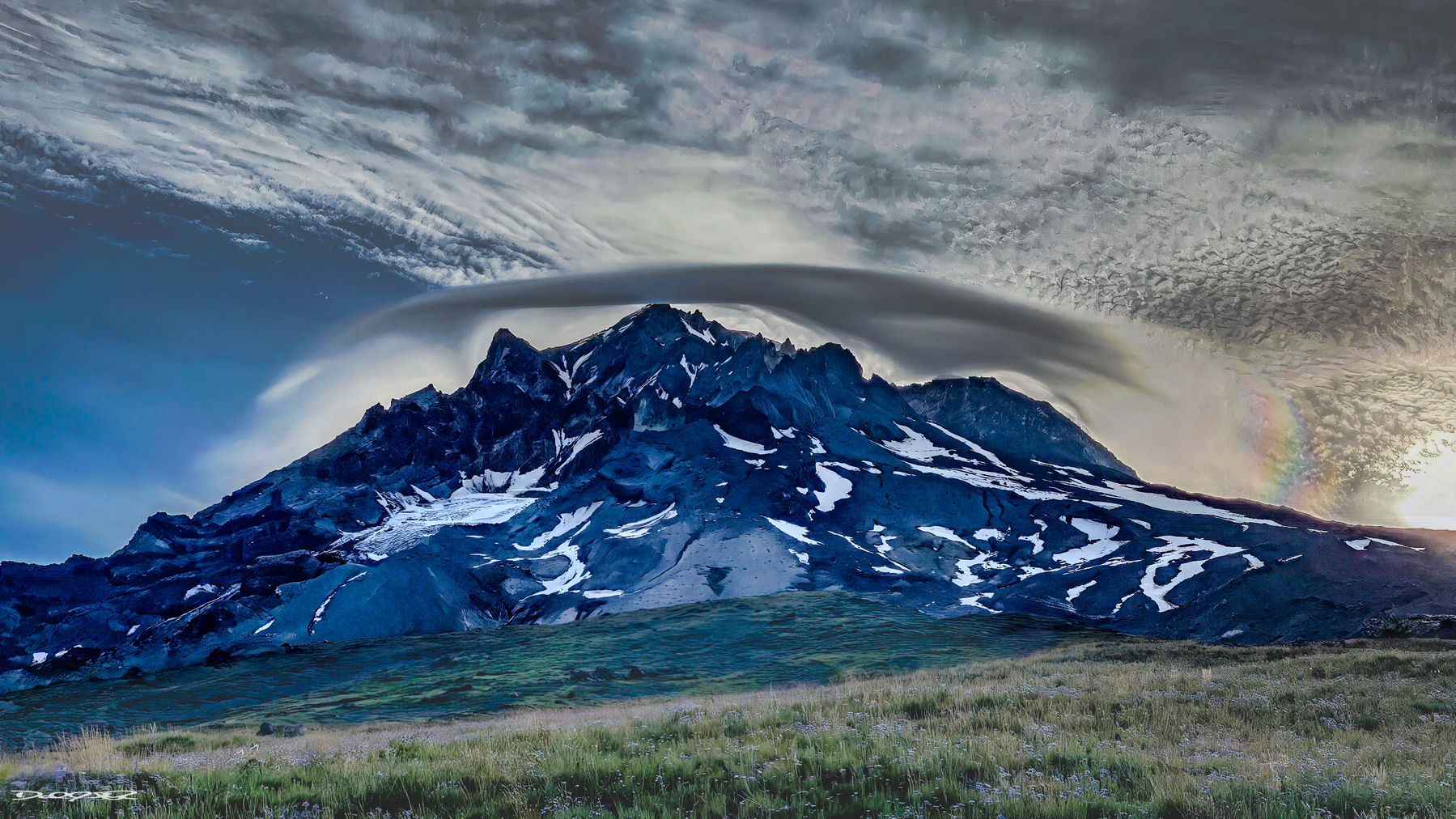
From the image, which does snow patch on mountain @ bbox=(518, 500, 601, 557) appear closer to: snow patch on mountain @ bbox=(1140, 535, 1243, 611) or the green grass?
the green grass

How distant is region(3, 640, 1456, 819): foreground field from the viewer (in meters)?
9.46

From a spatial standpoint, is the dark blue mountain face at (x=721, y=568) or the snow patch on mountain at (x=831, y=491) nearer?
the dark blue mountain face at (x=721, y=568)

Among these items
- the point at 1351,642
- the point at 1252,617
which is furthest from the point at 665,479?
the point at 1351,642

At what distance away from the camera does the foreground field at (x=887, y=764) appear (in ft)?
31.0

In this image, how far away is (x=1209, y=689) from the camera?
20047 millimetres

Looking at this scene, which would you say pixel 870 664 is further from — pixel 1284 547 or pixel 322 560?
pixel 322 560

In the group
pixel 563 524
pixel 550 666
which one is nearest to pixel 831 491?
pixel 563 524

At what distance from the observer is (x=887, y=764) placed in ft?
37.6

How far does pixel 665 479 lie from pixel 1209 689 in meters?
179

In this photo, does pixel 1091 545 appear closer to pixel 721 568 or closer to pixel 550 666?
pixel 721 568
